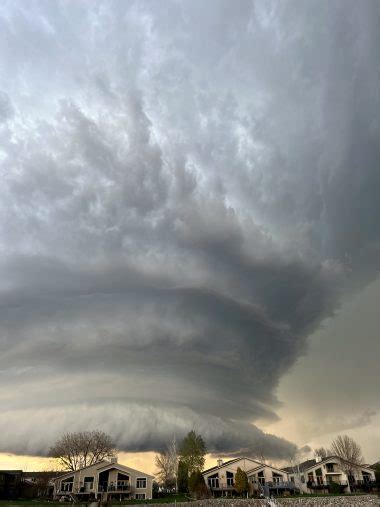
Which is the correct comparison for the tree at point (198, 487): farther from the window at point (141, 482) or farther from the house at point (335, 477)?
the house at point (335, 477)

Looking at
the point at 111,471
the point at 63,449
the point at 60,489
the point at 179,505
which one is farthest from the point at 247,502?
the point at 63,449

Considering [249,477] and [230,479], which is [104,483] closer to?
[230,479]

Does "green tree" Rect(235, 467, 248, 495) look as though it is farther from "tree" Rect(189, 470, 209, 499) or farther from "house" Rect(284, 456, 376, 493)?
"house" Rect(284, 456, 376, 493)

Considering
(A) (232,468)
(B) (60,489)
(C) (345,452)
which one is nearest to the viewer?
(B) (60,489)

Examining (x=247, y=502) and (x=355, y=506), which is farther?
(x=247, y=502)

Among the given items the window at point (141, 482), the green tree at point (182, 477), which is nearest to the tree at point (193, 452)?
the green tree at point (182, 477)

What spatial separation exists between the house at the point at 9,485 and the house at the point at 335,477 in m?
68.2

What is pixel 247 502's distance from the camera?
78.9 meters

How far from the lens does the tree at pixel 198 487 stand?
95.6 m

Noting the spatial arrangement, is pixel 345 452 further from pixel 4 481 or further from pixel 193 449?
pixel 4 481

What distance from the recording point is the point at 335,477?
106 meters

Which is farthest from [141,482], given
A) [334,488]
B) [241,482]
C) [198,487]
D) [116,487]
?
[334,488]

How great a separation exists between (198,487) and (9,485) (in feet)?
152

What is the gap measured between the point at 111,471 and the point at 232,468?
31759 mm
